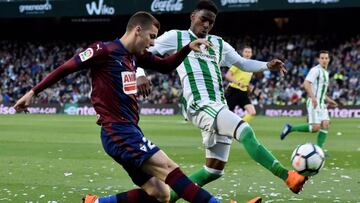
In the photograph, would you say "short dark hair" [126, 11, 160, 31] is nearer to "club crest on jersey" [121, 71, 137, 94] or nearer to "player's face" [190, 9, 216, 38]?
"club crest on jersey" [121, 71, 137, 94]

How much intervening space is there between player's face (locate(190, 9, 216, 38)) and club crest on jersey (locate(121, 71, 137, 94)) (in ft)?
6.09

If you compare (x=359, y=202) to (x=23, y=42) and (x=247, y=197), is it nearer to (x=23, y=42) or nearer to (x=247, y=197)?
(x=247, y=197)

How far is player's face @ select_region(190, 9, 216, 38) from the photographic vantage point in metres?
7.73

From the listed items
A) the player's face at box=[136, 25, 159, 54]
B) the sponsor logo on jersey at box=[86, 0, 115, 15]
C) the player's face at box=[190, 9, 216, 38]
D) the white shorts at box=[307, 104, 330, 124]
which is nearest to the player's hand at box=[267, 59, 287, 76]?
the player's face at box=[190, 9, 216, 38]

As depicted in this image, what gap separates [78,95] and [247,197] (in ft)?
110

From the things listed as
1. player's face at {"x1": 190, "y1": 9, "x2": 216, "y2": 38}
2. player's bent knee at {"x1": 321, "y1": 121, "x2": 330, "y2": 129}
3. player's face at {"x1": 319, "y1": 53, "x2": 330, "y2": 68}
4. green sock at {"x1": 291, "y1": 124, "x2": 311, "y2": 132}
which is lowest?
green sock at {"x1": 291, "y1": 124, "x2": 311, "y2": 132}

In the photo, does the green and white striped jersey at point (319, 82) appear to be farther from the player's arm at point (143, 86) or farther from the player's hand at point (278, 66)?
the player's arm at point (143, 86)

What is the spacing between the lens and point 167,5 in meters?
39.0

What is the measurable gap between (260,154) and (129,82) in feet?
5.73

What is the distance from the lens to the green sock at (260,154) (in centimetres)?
694

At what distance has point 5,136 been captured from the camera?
20281mm

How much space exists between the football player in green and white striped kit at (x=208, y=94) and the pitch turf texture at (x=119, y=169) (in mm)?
916

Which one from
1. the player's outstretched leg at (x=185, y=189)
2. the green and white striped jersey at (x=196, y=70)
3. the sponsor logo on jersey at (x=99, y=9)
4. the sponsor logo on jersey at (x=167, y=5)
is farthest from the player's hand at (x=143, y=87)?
the sponsor logo on jersey at (x=99, y=9)

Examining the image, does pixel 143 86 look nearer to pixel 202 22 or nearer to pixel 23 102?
pixel 23 102
